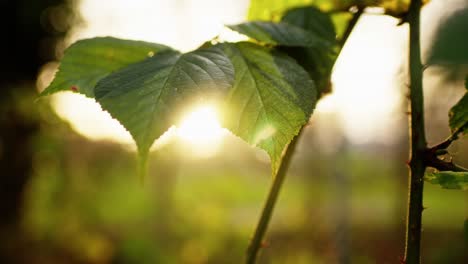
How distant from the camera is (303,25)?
530 millimetres

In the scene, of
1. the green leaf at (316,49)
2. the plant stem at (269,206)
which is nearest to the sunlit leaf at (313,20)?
the green leaf at (316,49)

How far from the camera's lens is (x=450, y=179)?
413mm

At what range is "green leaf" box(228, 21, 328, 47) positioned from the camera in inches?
18.7

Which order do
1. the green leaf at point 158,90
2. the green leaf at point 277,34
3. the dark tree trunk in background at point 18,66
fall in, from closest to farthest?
the green leaf at point 158,90
the green leaf at point 277,34
the dark tree trunk in background at point 18,66

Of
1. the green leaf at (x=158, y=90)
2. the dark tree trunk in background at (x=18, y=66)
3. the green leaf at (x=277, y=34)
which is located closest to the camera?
the green leaf at (x=158, y=90)

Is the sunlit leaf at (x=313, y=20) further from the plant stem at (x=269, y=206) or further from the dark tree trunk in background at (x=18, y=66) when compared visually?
the dark tree trunk in background at (x=18, y=66)

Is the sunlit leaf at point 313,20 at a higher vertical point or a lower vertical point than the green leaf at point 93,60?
higher

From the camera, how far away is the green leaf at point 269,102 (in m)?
0.40

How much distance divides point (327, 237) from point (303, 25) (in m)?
6.56

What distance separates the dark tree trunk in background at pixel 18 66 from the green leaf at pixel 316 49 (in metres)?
8.01

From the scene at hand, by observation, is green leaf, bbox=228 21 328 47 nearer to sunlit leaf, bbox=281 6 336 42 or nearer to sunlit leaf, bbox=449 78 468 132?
sunlit leaf, bbox=281 6 336 42

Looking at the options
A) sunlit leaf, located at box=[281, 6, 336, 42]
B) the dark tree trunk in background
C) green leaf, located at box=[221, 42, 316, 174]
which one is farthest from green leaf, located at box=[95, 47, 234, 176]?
the dark tree trunk in background

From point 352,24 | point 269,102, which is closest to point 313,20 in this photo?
point 352,24

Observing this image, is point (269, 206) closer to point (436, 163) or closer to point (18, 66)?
point (436, 163)
